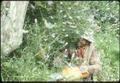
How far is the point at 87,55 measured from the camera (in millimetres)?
7887

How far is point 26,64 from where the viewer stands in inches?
267

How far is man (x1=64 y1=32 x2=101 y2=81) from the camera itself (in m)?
7.59

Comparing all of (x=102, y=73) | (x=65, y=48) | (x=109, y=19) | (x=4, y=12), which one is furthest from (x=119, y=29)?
(x=4, y=12)

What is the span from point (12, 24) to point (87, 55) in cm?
200

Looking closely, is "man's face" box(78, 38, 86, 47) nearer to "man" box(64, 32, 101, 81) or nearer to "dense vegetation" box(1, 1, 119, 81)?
"man" box(64, 32, 101, 81)

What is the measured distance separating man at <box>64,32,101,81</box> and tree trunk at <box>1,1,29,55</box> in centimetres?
150

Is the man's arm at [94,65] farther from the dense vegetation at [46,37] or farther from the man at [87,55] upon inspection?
the dense vegetation at [46,37]

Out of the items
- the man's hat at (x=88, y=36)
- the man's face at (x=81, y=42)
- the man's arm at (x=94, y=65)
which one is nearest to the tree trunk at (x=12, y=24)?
the man's hat at (x=88, y=36)

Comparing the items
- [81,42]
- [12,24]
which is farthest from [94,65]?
[12,24]

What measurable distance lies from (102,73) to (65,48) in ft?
4.46

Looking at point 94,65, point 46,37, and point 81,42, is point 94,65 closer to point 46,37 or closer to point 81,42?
point 81,42

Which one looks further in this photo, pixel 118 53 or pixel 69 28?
pixel 69 28

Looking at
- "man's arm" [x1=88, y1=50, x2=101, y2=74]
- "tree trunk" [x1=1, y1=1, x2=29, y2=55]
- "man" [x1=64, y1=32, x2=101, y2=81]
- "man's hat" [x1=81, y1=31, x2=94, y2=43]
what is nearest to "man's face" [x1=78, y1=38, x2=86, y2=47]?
"man" [x1=64, y1=32, x2=101, y2=81]

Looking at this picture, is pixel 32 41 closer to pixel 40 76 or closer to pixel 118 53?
pixel 40 76
